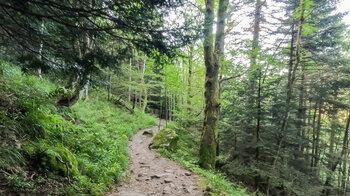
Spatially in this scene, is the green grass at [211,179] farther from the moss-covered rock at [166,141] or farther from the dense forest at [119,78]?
the moss-covered rock at [166,141]

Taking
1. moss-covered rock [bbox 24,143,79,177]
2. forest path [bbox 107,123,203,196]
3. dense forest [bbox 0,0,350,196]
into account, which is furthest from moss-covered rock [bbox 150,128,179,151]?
moss-covered rock [bbox 24,143,79,177]

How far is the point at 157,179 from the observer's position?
5.30m

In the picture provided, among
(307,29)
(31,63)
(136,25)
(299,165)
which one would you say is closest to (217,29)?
(307,29)

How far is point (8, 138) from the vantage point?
125 inches

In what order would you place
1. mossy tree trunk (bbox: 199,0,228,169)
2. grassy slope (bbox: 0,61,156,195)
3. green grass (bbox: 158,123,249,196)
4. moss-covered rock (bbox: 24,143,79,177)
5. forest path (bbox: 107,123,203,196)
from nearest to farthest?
grassy slope (bbox: 0,61,156,195), moss-covered rock (bbox: 24,143,79,177), forest path (bbox: 107,123,203,196), green grass (bbox: 158,123,249,196), mossy tree trunk (bbox: 199,0,228,169)

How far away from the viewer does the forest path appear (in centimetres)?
446

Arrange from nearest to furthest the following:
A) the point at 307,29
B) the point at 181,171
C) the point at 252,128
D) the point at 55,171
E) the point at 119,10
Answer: the point at 119,10
the point at 55,171
the point at 307,29
the point at 181,171
the point at 252,128

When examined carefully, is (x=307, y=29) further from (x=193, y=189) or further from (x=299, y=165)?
(x=299, y=165)

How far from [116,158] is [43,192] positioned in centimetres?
300

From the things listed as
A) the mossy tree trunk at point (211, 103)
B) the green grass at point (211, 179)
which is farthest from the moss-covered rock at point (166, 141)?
the mossy tree trunk at point (211, 103)

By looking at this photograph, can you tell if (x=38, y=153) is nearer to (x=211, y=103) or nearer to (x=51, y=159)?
(x=51, y=159)

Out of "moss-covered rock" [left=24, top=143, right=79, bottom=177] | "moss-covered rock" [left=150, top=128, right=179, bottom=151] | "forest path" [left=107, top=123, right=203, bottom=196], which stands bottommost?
"forest path" [left=107, top=123, right=203, bottom=196]

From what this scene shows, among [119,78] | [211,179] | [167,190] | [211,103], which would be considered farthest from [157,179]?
[119,78]

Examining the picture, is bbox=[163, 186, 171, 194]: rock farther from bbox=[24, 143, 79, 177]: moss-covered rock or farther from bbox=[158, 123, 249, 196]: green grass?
bbox=[24, 143, 79, 177]: moss-covered rock
